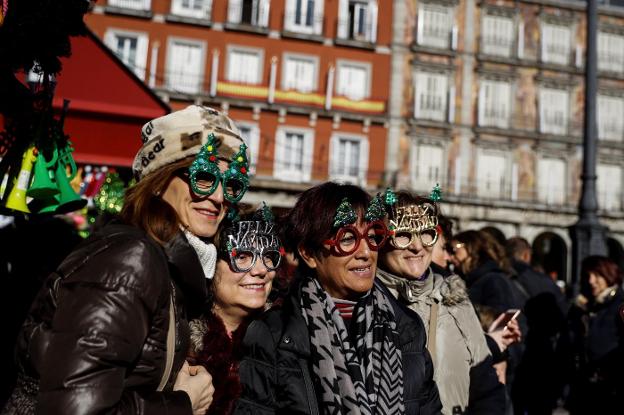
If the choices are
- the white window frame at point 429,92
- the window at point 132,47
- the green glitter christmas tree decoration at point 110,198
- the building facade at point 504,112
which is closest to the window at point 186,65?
the window at point 132,47

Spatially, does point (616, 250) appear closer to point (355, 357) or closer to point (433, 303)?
point (433, 303)

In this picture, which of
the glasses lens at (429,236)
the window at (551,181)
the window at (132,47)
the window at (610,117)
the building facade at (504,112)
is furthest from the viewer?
the window at (610,117)

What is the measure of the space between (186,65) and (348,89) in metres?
6.09

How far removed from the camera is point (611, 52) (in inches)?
939

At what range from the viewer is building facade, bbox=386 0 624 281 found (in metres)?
21.8

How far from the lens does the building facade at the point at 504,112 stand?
2181 cm

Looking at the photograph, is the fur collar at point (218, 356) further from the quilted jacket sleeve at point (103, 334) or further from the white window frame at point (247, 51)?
the white window frame at point (247, 51)

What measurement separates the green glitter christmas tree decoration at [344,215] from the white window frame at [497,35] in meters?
22.4

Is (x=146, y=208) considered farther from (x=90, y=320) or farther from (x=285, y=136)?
(x=285, y=136)

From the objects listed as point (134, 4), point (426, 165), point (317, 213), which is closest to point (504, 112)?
point (426, 165)

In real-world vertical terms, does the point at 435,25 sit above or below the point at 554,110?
above

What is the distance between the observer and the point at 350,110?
2109 cm

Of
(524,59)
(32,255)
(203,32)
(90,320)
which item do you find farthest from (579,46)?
(90,320)

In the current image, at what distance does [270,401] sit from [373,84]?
20.5m
